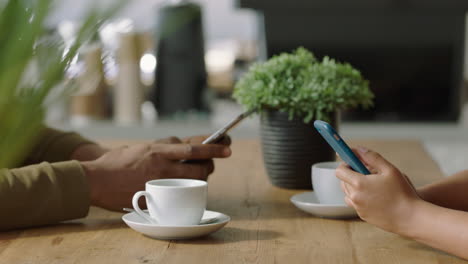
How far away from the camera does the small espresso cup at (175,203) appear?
854mm

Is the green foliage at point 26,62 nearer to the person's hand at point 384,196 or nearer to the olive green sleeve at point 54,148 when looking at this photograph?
the person's hand at point 384,196

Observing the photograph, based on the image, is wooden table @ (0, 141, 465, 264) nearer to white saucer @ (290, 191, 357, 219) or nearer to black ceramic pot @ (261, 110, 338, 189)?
white saucer @ (290, 191, 357, 219)

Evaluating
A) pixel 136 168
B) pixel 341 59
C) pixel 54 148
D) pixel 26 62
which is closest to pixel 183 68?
pixel 341 59

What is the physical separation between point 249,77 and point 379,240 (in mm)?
496

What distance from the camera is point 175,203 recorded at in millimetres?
853

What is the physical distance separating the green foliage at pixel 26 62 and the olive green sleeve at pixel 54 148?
3.73ft

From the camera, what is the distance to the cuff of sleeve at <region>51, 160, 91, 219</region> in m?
0.93

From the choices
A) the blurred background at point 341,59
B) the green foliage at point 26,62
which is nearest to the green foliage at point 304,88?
the green foliage at point 26,62

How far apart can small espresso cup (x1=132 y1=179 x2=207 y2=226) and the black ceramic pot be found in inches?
15.2

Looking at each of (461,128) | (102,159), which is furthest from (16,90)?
(461,128)

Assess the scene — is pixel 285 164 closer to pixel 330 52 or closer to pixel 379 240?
pixel 379 240

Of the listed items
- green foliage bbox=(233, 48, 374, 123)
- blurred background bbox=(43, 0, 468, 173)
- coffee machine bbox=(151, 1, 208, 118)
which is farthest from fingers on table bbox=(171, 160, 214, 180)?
coffee machine bbox=(151, 1, 208, 118)

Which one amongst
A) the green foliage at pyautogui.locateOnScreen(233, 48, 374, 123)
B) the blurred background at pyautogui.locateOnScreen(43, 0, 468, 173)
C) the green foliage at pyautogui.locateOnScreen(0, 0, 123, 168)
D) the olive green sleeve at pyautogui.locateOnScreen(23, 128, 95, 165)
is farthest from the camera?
the blurred background at pyautogui.locateOnScreen(43, 0, 468, 173)

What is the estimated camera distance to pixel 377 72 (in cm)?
378
